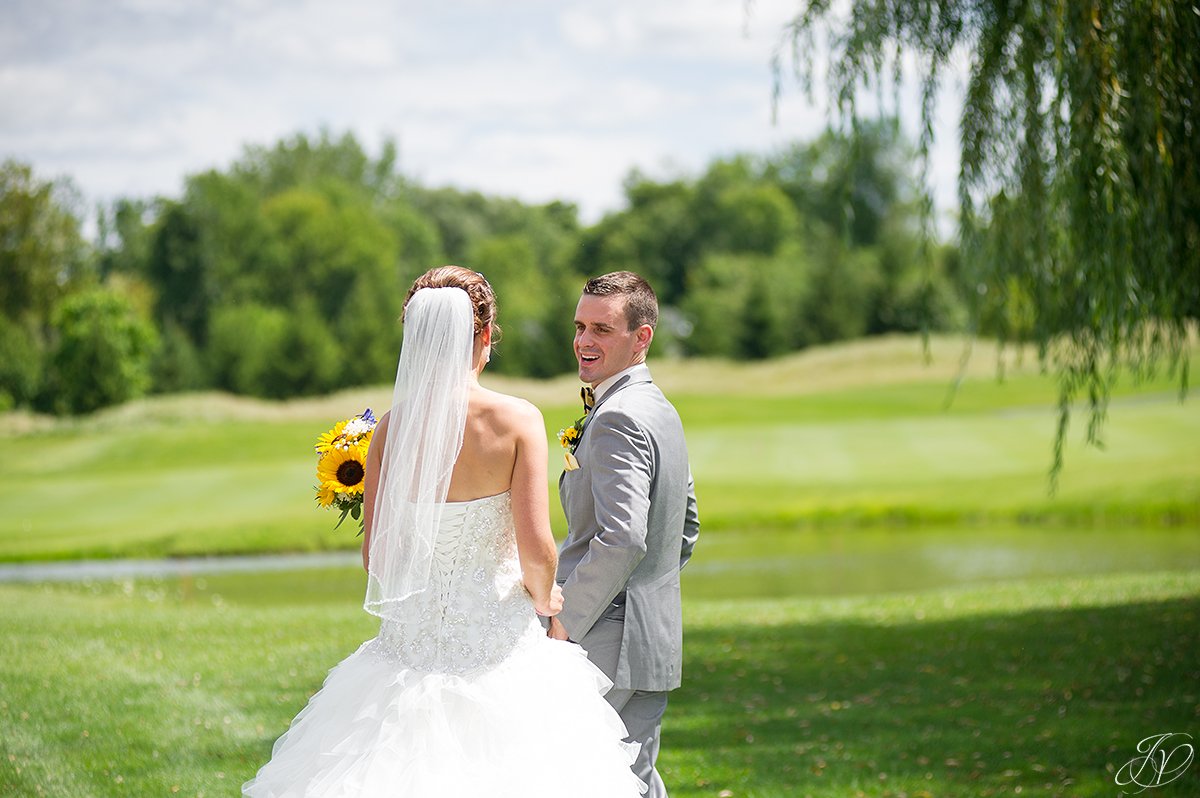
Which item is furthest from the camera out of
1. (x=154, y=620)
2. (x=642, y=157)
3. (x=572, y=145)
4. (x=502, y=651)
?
(x=642, y=157)

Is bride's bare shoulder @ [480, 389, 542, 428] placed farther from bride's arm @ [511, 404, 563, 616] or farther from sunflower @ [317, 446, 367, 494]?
sunflower @ [317, 446, 367, 494]

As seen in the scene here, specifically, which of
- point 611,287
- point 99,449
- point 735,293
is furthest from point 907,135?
point 611,287

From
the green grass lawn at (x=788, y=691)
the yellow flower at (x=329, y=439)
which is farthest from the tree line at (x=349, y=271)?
the yellow flower at (x=329, y=439)

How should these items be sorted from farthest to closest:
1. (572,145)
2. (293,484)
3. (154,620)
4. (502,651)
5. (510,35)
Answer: (572,145)
(510,35)
(293,484)
(154,620)
(502,651)

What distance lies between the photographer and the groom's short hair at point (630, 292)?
13.0 ft

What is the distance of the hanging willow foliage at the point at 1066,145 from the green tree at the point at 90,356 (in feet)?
104

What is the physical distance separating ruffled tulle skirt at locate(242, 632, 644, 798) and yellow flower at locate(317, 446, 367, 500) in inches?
30.1

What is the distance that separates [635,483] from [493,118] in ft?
162

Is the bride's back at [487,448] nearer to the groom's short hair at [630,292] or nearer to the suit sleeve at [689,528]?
the groom's short hair at [630,292]

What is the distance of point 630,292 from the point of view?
397cm

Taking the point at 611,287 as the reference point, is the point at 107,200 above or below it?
above

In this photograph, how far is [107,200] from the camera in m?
Answer: 48.6

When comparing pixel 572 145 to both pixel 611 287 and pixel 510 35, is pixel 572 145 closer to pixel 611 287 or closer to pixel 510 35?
pixel 510 35

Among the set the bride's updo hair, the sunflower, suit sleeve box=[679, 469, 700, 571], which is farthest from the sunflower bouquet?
suit sleeve box=[679, 469, 700, 571]
